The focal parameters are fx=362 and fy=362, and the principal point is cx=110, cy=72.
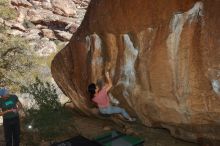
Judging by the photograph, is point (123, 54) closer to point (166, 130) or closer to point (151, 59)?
point (151, 59)

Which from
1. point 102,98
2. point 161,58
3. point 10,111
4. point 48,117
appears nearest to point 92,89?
point 102,98

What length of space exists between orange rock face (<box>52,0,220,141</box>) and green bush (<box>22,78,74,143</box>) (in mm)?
1635

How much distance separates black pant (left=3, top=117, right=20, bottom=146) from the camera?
827 cm

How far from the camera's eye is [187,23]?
7145 mm

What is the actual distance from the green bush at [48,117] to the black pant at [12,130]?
3.77ft

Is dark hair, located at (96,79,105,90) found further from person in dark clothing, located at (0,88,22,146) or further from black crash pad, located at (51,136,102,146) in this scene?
person in dark clothing, located at (0,88,22,146)

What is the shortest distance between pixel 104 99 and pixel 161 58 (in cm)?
210

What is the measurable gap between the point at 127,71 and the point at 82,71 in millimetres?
1978

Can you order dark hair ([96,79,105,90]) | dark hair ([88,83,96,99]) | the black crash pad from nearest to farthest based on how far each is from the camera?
the black crash pad, dark hair ([88,83,96,99]), dark hair ([96,79,105,90])

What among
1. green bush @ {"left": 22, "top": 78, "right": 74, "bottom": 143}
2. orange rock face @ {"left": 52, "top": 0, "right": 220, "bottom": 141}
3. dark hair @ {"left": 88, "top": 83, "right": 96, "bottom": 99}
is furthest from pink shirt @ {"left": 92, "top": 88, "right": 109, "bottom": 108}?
green bush @ {"left": 22, "top": 78, "right": 74, "bottom": 143}

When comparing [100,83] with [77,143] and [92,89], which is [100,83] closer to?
[92,89]

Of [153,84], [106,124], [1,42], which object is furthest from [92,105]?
[1,42]

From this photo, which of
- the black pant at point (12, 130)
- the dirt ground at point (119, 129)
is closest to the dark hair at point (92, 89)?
the dirt ground at point (119, 129)

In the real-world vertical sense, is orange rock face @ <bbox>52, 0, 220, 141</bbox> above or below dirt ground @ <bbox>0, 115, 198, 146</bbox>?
above
